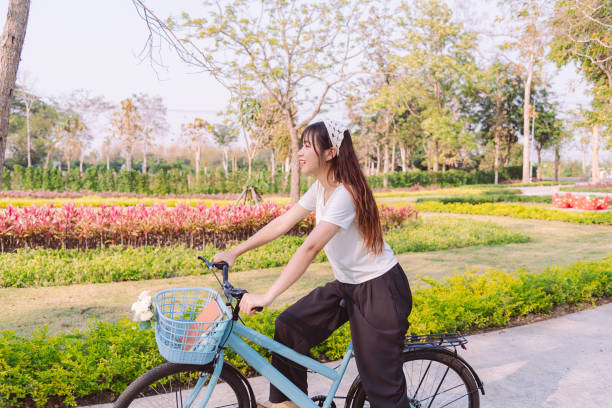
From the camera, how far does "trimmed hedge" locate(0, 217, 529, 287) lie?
235 inches

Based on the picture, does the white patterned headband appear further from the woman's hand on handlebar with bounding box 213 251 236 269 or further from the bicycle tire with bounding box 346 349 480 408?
the bicycle tire with bounding box 346 349 480 408

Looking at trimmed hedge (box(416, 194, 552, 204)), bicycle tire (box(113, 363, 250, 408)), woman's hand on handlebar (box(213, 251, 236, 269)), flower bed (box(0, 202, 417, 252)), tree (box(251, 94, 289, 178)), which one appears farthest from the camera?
trimmed hedge (box(416, 194, 552, 204))

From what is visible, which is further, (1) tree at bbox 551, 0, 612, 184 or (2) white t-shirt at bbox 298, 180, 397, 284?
(1) tree at bbox 551, 0, 612, 184

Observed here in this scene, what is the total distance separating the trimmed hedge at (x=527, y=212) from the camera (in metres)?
12.4

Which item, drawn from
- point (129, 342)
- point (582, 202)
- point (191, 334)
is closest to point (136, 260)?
point (129, 342)

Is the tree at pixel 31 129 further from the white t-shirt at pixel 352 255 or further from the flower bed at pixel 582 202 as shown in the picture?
the white t-shirt at pixel 352 255

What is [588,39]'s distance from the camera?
13.2 meters

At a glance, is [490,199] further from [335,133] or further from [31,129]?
[31,129]

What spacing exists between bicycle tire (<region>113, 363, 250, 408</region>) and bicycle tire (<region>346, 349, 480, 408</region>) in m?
0.54

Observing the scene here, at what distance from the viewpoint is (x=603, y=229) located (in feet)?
37.7

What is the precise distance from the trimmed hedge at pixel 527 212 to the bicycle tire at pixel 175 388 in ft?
39.7

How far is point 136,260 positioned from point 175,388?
4974 mm

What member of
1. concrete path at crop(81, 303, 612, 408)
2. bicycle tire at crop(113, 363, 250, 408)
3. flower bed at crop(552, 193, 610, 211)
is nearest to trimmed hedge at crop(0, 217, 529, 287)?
concrete path at crop(81, 303, 612, 408)

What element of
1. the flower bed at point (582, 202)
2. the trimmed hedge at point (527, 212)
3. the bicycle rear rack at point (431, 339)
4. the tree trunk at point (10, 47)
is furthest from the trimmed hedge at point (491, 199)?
the tree trunk at point (10, 47)
